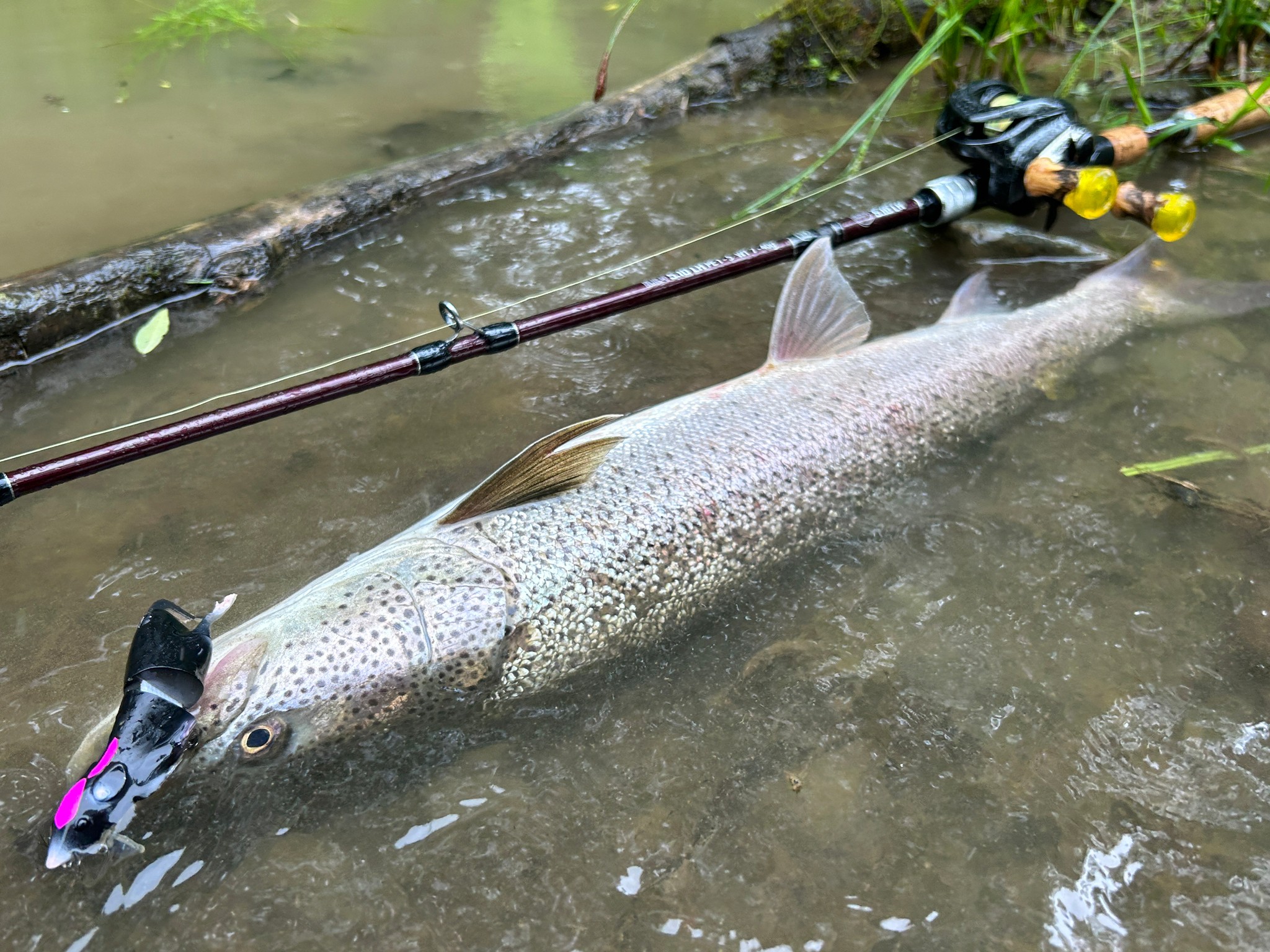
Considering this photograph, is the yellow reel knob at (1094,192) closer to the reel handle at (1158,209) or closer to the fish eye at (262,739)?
the reel handle at (1158,209)

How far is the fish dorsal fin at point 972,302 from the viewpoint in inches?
150

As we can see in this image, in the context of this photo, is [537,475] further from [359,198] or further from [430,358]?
[359,198]

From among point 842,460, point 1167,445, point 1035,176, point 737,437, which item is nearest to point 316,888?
point 737,437

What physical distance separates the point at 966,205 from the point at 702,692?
2.67 meters

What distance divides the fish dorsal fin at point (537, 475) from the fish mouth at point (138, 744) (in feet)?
2.69

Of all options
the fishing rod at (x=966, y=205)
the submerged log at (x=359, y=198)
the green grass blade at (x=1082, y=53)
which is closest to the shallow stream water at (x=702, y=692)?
the submerged log at (x=359, y=198)

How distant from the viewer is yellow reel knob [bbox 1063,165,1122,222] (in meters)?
3.66

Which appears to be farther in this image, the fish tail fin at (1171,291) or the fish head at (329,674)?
the fish tail fin at (1171,291)

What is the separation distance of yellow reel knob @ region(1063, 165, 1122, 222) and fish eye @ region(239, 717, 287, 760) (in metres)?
3.50

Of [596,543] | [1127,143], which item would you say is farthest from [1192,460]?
[596,543]

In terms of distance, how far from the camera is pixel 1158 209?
367cm

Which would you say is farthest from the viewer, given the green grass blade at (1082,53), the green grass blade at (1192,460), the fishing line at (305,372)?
the green grass blade at (1082,53)

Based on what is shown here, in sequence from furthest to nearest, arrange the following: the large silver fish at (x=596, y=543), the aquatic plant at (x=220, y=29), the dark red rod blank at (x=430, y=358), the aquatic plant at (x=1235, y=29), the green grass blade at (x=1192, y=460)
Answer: the aquatic plant at (x=220, y=29) < the aquatic plant at (x=1235, y=29) < the green grass blade at (x=1192, y=460) < the dark red rod blank at (x=430, y=358) < the large silver fish at (x=596, y=543)

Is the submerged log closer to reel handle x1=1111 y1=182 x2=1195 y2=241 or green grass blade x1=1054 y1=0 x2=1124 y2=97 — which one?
green grass blade x1=1054 y1=0 x2=1124 y2=97
